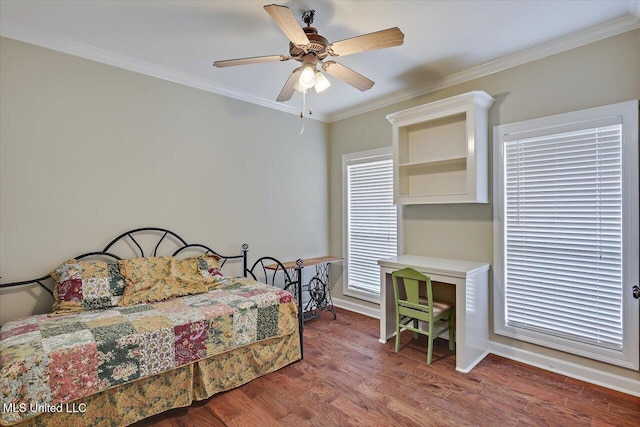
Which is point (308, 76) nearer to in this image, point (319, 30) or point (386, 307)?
point (319, 30)

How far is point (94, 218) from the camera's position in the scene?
2.77 meters

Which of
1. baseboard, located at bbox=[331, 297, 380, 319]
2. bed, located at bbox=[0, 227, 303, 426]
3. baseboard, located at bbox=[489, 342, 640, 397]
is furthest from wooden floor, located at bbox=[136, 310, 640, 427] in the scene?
baseboard, located at bbox=[331, 297, 380, 319]

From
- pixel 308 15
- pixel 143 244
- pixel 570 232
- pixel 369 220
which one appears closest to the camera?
pixel 308 15

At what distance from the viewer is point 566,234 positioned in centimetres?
266

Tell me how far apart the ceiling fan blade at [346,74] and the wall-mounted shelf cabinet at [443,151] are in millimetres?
967

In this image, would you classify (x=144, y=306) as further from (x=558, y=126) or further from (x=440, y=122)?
(x=558, y=126)

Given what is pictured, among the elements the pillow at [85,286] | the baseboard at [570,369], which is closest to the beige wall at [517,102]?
the baseboard at [570,369]

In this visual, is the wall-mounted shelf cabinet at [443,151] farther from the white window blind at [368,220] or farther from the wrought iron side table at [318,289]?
the wrought iron side table at [318,289]

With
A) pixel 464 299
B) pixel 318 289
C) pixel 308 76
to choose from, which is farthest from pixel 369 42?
pixel 318 289

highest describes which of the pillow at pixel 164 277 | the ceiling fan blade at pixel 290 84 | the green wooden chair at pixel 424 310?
the ceiling fan blade at pixel 290 84

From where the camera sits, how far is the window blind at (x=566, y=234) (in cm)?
245

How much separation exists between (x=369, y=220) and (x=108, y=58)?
3177 millimetres

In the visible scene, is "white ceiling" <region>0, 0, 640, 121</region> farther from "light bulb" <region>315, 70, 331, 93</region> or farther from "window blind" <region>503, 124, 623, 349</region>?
"window blind" <region>503, 124, 623, 349</region>

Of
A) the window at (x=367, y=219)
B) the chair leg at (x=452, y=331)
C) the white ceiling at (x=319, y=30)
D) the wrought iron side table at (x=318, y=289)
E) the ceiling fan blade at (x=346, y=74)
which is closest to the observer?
the white ceiling at (x=319, y=30)
